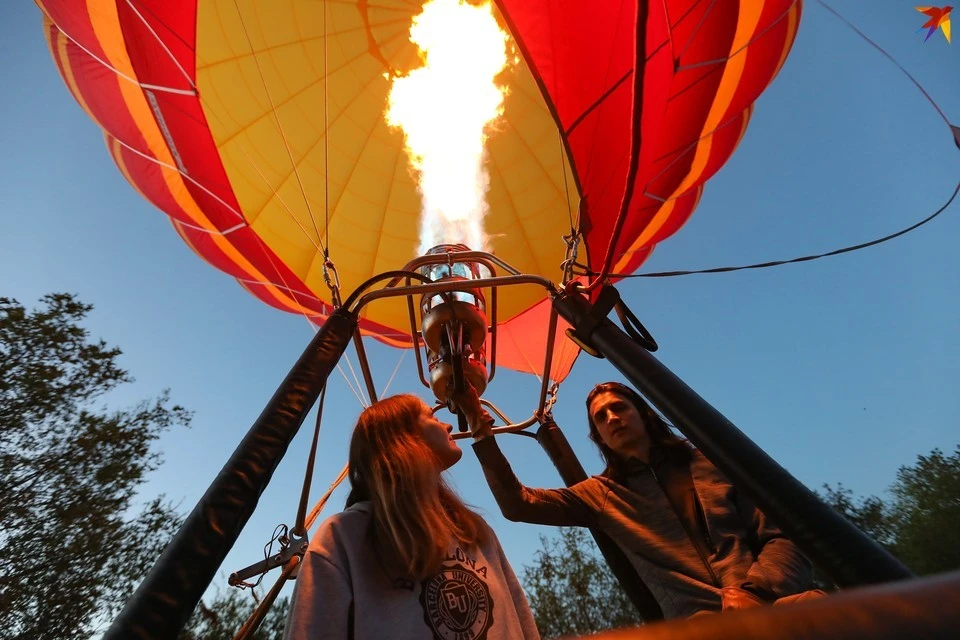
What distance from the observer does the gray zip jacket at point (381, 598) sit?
117 cm

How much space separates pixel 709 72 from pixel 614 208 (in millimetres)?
880

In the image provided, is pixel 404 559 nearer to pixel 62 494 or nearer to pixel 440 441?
pixel 440 441

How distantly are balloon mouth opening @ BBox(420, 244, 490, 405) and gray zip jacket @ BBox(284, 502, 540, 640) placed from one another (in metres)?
0.94

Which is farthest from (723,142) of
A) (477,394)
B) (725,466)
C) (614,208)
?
(725,466)

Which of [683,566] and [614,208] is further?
[614,208]

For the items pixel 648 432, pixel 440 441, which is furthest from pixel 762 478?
pixel 440 441

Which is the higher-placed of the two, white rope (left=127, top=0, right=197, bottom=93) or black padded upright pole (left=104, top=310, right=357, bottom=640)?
white rope (left=127, top=0, right=197, bottom=93)

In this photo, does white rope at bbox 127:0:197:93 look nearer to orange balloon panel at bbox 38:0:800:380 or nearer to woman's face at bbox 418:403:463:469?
orange balloon panel at bbox 38:0:800:380

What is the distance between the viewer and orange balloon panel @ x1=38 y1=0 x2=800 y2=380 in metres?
2.96

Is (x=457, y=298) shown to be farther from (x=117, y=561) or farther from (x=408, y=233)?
(x=117, y=561)

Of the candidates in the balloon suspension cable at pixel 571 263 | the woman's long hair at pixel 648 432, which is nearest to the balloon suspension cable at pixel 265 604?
the woman's long hair at pixel 648 432

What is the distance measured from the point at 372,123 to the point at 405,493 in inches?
138

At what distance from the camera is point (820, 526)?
4.16ft

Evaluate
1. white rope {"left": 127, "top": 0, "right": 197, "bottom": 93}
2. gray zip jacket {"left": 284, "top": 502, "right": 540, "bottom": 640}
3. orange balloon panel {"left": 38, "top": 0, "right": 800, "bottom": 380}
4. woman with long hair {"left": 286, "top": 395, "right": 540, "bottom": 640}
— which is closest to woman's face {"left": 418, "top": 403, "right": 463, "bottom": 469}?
woman with long hair {"left": 286, "top": 395, "right": 540, "bottom": 640}
